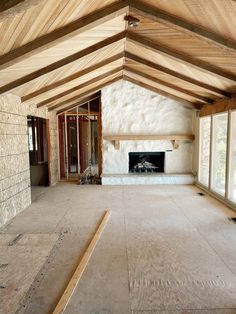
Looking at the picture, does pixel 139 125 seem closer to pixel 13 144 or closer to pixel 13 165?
pixel 13 144

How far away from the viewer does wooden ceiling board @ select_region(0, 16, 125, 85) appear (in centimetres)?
343

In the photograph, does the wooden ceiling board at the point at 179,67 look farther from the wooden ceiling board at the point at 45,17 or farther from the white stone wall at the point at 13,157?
the white stone wall at the point at 13,157

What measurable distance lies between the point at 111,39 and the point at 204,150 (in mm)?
4855

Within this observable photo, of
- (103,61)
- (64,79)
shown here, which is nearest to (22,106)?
(64,79)

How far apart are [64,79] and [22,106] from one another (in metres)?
1.12

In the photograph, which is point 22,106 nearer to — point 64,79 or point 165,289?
point 64,79

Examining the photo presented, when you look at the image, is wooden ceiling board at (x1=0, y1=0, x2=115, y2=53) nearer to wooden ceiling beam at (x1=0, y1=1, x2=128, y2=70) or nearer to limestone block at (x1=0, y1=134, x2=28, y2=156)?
wooden ceiling beam at (x1=0, y1=1, x2=128, y2=70)

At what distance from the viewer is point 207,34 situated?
2998 millimetres

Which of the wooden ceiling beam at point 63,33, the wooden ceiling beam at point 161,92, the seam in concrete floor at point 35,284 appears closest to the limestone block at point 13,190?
the seam in concrete floor at point 35,284

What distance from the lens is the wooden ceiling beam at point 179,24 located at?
9.57 ft

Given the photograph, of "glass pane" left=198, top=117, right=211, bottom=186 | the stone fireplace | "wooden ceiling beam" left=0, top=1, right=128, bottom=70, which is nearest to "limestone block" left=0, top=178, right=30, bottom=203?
"wooden ceiling beam" left=0, top=1, right=128, bottom=70

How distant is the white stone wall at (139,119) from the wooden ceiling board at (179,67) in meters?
2.76

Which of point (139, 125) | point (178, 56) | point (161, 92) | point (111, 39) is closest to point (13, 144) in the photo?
point (111, 39)

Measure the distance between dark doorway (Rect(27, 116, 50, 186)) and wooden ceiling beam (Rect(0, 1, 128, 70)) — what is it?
4.50m
